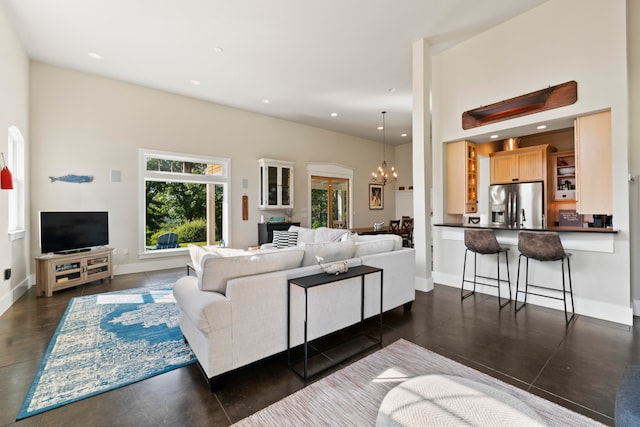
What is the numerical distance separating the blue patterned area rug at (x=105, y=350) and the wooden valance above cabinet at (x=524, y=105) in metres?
4.57

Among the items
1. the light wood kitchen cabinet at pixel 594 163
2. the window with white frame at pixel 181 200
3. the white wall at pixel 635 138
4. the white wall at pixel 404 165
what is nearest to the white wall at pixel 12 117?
the window with white frame at pixel 181 200

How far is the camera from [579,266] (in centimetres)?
331

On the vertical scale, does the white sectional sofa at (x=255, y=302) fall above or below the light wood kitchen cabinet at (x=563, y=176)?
below

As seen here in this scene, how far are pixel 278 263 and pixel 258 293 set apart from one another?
324mm

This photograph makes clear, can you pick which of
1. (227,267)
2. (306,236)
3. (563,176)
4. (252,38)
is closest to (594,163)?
(563,176)

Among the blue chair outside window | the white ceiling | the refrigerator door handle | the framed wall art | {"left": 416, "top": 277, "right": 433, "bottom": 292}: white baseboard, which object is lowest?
{"left": 416, "top": 277, "right": 433, "bottom": 292}: white baseboard

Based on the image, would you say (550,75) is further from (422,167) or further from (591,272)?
(591,272)

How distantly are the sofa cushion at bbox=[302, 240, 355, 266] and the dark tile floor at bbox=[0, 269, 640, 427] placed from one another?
2.77ft

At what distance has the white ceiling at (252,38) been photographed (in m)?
3.40

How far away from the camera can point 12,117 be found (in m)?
3.65

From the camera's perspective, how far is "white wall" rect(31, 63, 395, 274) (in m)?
4.62

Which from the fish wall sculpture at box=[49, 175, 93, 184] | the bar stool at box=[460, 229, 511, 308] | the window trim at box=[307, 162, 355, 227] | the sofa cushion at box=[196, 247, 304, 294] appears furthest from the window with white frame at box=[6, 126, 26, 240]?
the bar stool at box=[460, 229, 511, 308]

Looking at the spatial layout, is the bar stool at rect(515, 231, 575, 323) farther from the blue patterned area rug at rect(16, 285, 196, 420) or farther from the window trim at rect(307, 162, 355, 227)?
the window trim at rect(307, 162, 355, 227)

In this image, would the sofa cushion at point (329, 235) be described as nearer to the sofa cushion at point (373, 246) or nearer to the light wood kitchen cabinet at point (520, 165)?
the sofa cushion at point (373, 246)
